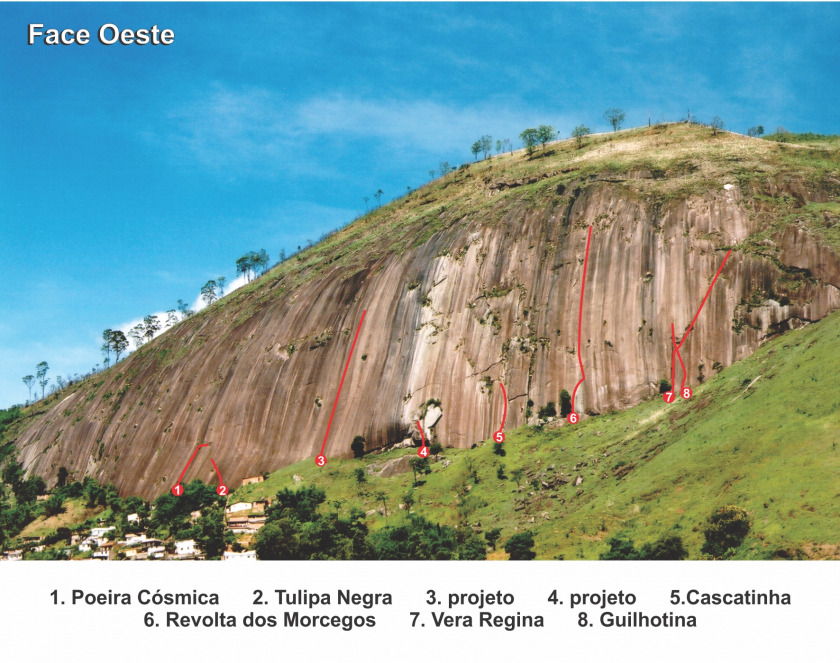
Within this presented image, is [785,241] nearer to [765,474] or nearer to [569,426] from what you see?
[569,426]

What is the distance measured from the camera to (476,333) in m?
84.2

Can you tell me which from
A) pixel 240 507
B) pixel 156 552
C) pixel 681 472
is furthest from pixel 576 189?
pixel 156 552

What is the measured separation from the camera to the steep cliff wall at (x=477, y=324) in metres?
74.5

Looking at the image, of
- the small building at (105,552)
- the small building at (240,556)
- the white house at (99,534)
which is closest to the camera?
the small building at (240,556)

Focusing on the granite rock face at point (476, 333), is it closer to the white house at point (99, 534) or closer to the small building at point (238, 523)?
the white house at point (99, 534)

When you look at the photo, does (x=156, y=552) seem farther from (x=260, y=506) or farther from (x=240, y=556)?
(x=240, y=556)

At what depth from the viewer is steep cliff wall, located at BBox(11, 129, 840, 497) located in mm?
74500

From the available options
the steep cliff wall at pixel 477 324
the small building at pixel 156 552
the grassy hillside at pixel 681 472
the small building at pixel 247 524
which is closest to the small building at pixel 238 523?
Answer: the small building at pixel 247 524

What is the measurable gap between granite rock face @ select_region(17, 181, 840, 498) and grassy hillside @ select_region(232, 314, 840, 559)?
14.4 ft

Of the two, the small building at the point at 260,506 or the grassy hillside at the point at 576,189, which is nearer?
the small building at the point at 260,506

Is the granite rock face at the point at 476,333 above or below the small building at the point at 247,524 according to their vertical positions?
above

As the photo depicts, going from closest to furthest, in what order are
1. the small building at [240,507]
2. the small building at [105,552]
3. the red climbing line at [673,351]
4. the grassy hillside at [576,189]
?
the red climbing line at [673,351] < the small building at [105,552] < the small building at [240,507] < the grassy hillside at [576,189]

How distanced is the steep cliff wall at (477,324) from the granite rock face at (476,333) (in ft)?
0.64
